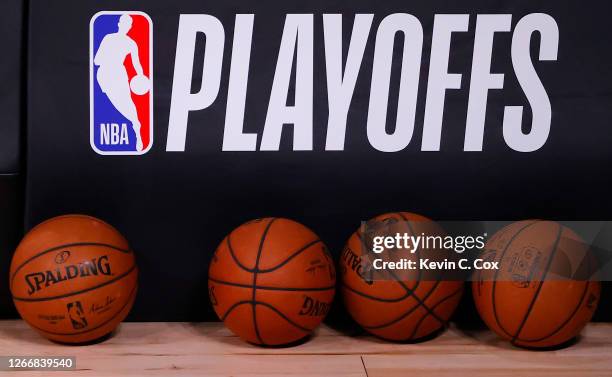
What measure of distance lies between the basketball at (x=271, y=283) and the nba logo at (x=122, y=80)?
684 millimetres

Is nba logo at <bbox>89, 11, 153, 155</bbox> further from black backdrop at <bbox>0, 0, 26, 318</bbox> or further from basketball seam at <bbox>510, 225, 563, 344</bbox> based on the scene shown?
basketball seam at <bbox>510, 225, 563, 344</bbox>

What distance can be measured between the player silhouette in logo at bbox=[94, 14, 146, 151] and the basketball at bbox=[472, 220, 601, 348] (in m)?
1.58

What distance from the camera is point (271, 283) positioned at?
98.5 inches

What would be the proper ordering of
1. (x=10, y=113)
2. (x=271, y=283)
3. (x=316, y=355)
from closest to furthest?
(x=271, y=283) < (x=316, y=355) < (x=10, y=113)

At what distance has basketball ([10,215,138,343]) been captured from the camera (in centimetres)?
251

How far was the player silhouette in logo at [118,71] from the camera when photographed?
9.52ft

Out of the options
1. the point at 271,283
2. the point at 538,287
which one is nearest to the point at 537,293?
the point at 538,287

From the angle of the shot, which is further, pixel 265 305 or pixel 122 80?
pixel 122 80

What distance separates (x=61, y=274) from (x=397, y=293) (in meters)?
1.22

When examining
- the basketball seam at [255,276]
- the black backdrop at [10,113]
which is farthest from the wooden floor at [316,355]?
the black backdrop at [10,113]

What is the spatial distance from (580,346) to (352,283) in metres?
0.93

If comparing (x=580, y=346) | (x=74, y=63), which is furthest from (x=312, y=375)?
(x=74, y=63)

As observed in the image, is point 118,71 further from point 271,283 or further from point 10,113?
point 271,283

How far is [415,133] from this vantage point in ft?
9.66
